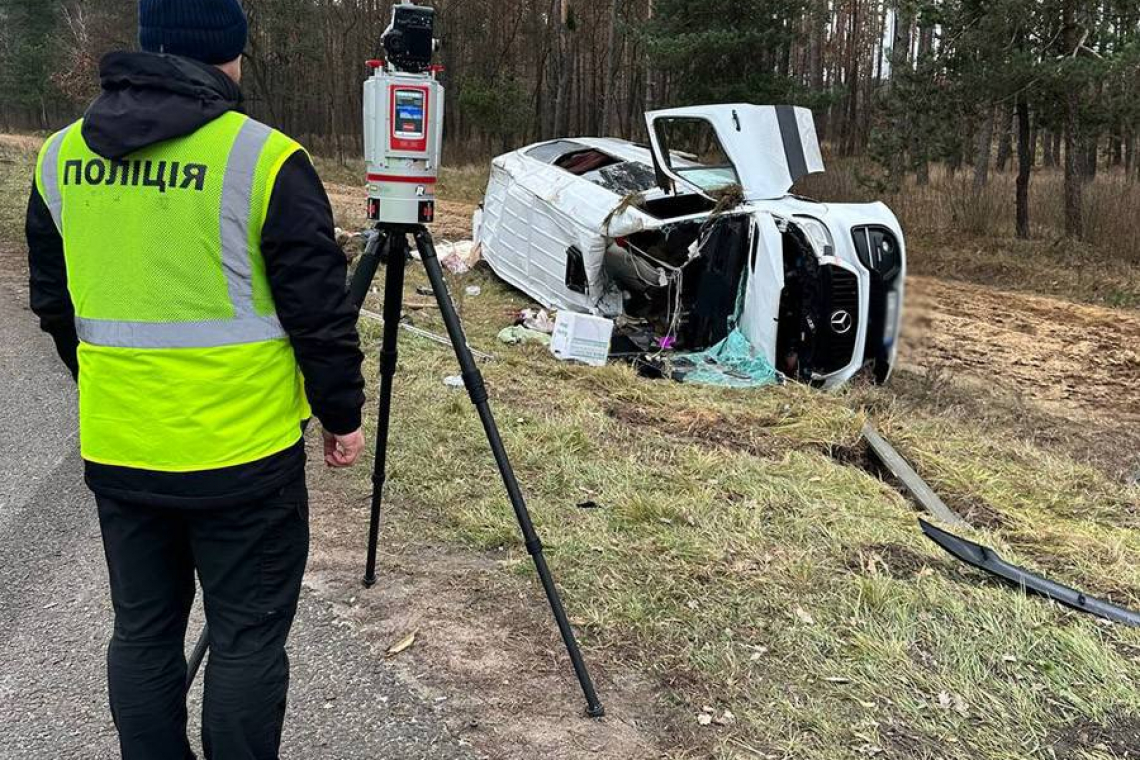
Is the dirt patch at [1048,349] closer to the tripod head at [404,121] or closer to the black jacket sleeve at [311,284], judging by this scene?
the tripod head at [404,121]

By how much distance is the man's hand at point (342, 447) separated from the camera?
6.70 feet

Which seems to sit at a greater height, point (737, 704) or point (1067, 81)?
point (1067, 81)

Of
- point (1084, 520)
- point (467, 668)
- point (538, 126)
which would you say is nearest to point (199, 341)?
point (467, 668)

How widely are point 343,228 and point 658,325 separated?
6.28 metres

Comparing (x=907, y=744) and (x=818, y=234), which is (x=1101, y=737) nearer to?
(x=907, y=744)

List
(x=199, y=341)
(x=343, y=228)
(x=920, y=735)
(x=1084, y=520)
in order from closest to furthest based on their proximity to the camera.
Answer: (x=199, y=341)
(x=920, y=735)
(x=1084, y=520)
(x=343, y=228)

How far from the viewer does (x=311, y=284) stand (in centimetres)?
179

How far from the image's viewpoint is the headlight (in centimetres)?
666

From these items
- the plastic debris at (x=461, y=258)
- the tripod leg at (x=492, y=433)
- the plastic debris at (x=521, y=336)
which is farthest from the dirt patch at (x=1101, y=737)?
the plastic debris at (x=461, y=258)

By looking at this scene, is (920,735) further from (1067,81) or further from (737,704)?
(1067,81)

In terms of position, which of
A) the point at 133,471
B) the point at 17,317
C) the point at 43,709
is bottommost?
the point at 43,709

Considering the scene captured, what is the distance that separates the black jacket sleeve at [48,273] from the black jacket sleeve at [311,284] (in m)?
0.51

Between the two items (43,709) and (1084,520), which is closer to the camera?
(43,709)

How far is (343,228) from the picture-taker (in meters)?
13.0
